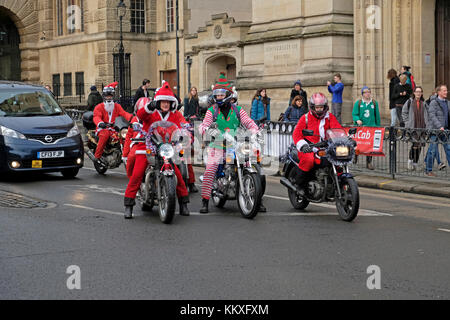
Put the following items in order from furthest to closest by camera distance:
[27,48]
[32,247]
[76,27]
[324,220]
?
[27,48] < [76,27] < [324,220] < [32,247]

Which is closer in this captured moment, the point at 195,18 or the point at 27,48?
the point at 195,18

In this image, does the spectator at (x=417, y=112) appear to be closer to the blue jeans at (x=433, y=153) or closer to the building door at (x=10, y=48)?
the blue jeans at (x=433, y=153)

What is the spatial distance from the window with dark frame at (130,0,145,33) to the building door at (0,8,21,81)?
31.9 ft

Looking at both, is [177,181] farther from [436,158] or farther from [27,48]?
[27,48]

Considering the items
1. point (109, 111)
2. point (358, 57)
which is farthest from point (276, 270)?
point (358, 57)

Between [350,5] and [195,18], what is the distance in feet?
56.5

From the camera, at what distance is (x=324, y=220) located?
10.7 m

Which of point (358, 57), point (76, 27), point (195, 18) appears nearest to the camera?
point (358, 57)

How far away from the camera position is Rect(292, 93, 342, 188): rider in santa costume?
1116 cm

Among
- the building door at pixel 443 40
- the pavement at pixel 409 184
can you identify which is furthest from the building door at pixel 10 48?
the pavement at pixel 409 184

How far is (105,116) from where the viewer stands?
1642 centimetres

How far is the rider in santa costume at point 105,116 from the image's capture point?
16172 millimetres

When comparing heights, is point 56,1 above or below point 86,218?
above

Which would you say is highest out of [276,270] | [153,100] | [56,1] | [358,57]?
[56,1]
